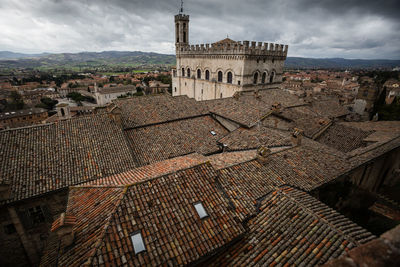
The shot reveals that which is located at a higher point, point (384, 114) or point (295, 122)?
point (295, 122)

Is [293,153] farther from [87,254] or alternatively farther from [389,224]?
[87,254]

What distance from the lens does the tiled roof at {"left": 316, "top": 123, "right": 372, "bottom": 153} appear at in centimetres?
1844

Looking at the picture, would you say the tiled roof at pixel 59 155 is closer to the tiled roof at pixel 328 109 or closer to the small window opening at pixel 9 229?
the small window opening at pixel 9 229

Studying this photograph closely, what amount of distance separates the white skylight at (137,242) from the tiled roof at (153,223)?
10 centimetres

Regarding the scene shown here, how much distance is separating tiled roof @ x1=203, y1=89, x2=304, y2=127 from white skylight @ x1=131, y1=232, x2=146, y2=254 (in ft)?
43.4

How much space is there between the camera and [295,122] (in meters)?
20.7

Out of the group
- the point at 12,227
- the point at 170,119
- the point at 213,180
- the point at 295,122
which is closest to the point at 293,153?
the point at 213,180

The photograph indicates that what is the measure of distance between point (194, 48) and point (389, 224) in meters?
31.9

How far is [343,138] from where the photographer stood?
19.5 metres

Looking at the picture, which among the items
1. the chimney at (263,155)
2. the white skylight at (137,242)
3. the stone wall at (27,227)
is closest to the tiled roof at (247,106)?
the chimney at (263,155)

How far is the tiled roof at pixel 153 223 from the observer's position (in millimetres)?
6184

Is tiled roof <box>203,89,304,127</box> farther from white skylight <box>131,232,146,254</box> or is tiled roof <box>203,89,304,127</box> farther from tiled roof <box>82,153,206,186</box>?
white skylight <box>131,232,146,254</box>

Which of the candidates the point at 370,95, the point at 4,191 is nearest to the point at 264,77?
the point at 370,95

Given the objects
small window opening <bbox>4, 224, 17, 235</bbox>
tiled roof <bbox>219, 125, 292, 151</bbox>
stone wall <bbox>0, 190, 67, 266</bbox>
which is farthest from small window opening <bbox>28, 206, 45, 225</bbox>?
tiled roof <bbox>219, 125, 292, 151</bbox>
